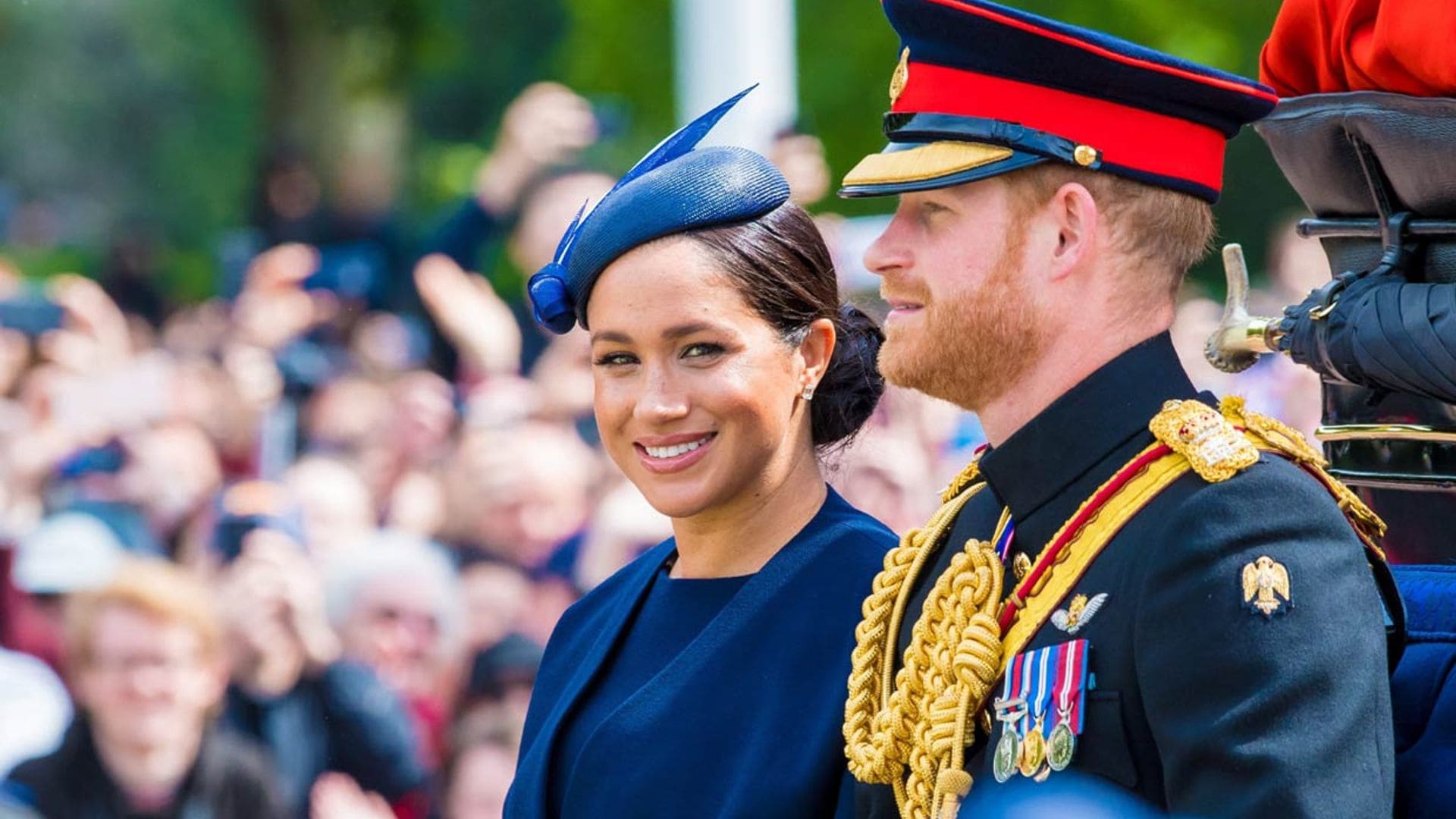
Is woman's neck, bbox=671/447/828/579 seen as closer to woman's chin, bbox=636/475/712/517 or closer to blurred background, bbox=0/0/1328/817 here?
woman's chin, bbox=636/475/712/517

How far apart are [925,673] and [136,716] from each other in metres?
3.55

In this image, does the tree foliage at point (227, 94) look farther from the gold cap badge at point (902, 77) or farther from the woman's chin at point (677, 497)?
the gold cap badge at point (902, 77)

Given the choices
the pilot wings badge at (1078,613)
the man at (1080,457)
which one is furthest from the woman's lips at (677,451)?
the pilot wings badge at (1078,613)

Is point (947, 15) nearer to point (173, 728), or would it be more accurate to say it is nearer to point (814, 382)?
point (814, 382)

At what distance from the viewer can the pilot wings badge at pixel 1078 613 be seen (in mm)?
2295

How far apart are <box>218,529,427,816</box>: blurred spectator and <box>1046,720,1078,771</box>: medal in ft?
12.4

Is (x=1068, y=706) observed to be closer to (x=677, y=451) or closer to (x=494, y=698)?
(x=677, y=451)

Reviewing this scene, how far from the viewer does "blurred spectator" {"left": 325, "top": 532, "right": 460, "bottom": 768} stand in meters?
5.75

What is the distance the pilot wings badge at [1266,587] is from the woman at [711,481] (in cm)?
86

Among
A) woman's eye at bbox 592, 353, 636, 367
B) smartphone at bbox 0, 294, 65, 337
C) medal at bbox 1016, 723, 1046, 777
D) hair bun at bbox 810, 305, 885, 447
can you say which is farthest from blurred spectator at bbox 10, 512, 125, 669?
medal at bbox 1016, 723, 1046, 777

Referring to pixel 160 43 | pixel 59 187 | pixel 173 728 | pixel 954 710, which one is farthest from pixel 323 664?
pixel 954 710

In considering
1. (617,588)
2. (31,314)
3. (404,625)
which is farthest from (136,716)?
(617,588)

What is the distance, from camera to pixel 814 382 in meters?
3.21

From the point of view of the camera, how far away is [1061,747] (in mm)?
2217
